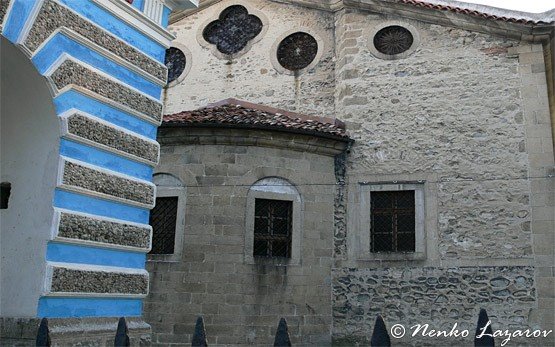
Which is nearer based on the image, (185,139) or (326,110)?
(185,139)

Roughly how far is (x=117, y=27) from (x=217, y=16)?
27.5 feet

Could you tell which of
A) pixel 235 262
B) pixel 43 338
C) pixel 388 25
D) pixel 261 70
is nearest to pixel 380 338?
pixel 43 338

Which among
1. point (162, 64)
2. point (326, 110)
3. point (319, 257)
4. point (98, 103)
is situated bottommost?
point (319, 257)

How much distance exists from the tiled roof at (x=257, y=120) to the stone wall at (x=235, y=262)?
196 millimetres

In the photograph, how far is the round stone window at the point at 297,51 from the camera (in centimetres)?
1254

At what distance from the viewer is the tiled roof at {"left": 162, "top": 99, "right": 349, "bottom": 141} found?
399 inches

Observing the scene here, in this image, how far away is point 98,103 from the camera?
207 inches

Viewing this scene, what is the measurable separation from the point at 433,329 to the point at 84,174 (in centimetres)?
719

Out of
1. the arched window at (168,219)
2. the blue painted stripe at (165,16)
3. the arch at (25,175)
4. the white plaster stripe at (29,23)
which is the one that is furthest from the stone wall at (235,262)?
the white plaster stripe at (29,23)

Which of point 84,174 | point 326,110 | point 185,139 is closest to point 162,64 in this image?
point 84,174

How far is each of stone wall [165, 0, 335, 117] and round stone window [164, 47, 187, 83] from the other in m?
0.17

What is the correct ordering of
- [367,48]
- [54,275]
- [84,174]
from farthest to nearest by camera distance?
1. [367,48]
2. [84,174]
3. [54,275]

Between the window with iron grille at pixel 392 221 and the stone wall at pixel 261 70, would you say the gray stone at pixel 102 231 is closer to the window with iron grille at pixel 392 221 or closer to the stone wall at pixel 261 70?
the window with iron grille at pixel 392 221

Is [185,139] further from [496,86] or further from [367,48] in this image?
[496,86]
